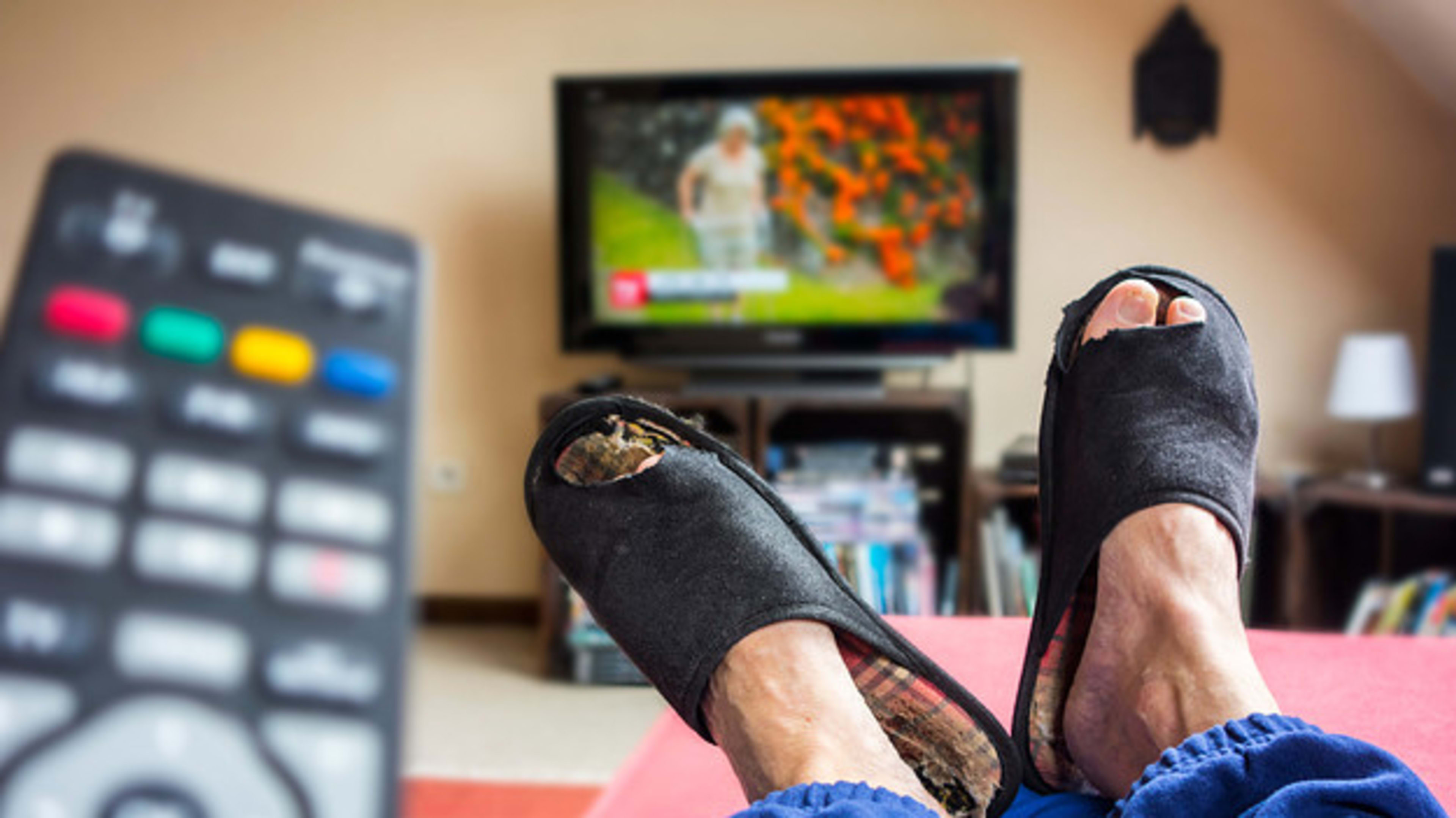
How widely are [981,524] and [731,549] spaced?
50.4 inches

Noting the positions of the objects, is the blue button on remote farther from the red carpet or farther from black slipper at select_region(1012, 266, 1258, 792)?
the red carpet

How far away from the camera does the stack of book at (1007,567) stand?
86 centimetres

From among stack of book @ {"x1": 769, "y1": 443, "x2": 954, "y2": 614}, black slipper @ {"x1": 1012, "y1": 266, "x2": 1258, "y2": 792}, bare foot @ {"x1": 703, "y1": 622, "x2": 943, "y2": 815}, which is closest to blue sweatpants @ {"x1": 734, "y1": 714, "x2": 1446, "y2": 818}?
bare foot @ {"x1": 703, "y1": 622, "x2": 943, "y2": 815}

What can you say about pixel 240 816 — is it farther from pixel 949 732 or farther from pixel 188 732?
pixel 949 732

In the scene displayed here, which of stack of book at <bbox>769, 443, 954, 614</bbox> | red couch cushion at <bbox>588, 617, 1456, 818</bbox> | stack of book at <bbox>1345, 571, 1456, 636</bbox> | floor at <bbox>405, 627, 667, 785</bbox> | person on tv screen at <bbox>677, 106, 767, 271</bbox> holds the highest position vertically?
person on tv screen at <bbox>677, 106, 767, 271</bbox>

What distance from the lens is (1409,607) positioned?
75.5 inches

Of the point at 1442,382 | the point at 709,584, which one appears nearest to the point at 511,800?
the point at 709,584

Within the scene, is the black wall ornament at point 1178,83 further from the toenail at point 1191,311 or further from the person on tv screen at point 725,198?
the toenail at point 1191,311

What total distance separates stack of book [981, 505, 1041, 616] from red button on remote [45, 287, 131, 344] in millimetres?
627

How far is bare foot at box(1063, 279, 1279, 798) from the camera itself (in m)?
0.61

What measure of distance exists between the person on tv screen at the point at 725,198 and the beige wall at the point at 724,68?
268 millimetres

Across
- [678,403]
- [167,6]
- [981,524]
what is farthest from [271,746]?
[167,6]

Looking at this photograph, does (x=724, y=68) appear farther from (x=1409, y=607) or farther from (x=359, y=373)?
(x=359, y=373)

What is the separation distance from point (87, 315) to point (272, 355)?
24 millimetres
